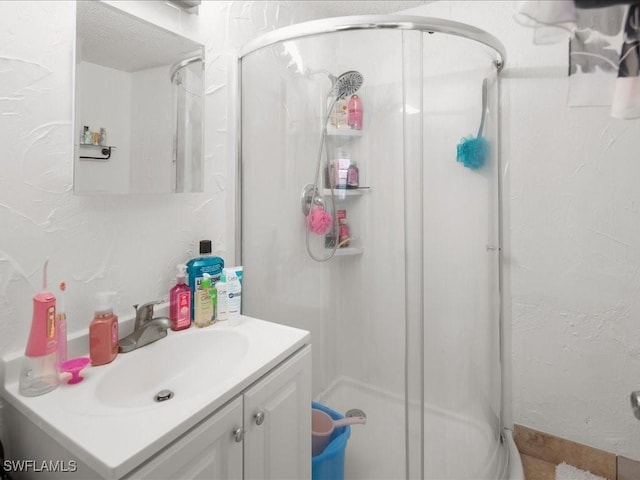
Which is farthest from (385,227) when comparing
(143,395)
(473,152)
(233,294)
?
(143,395)

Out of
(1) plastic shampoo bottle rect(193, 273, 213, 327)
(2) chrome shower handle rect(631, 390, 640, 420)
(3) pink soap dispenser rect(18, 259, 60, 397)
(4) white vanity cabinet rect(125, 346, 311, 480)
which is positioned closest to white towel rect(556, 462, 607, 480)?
(2) chrome shower handle rect(631, 390, 640, 420)

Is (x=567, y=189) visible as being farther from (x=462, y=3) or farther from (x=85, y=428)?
(x=85, y=428)

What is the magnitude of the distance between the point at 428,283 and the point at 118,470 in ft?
3.55

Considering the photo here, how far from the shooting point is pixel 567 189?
1.52 metres

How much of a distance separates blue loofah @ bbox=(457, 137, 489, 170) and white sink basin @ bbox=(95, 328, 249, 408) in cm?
106

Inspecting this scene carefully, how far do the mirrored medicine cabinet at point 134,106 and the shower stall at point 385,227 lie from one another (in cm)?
26

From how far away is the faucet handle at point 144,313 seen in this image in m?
1.01

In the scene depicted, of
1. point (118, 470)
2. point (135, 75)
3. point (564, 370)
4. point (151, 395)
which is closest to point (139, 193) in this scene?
point (135, 75)

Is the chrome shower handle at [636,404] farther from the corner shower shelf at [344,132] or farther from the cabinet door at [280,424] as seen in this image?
the corner shower shelf at [344,132]

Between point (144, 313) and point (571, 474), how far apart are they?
6.07 feet

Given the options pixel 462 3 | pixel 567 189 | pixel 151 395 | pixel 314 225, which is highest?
pixel 462 3

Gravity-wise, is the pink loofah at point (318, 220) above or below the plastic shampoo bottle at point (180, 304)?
above

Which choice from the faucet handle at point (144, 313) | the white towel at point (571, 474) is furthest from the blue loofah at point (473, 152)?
the white towel at point (571, 474)

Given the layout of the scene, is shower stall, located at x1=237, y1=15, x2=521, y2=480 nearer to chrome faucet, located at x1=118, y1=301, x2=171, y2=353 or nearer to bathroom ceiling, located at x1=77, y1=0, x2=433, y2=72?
bathroom ceiling, located at x1=77, y1=0, x2=433, y2=72
